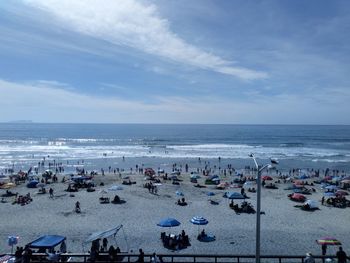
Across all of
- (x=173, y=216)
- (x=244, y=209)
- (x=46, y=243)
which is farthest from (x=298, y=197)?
(x=46, y=243)

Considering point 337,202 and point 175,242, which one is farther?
point 337,202

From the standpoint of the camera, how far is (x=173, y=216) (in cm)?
2588

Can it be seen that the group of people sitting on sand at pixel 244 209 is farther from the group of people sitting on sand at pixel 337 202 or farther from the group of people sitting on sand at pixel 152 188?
A: the group of people sitting on sand at pixel 152 188

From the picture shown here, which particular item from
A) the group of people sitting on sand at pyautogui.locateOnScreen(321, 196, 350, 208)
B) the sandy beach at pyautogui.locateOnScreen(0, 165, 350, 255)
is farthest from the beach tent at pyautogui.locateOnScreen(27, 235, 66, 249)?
the group of people sitting on sand at pyautogui.locateOnScreen(321, 196, 350, 208)

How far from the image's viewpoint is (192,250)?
1886cm

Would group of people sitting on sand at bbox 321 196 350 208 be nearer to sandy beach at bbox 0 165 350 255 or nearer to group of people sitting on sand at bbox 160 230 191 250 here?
sandy beach at bbox 0 165 350 255

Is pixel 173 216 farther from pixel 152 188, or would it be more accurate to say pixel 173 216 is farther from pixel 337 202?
pixel 337 202

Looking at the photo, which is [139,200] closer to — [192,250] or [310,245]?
[192,250]

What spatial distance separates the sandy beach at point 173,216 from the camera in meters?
19.8

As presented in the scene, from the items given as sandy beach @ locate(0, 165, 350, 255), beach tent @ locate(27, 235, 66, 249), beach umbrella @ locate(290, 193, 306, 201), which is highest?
beach tent @ locate(27, 235, 66, 249)

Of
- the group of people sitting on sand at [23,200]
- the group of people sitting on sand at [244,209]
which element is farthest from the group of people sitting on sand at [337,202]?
the group of people sitting on sand at [23,200]

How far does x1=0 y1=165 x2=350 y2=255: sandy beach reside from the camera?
1980 centimetres

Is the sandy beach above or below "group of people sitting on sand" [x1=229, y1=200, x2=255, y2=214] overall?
below

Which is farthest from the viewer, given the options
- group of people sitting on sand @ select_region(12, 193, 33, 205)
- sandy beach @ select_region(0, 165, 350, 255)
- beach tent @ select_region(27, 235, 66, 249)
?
group of people sitting on sand @ select_region(12, 193, 33, 205)
